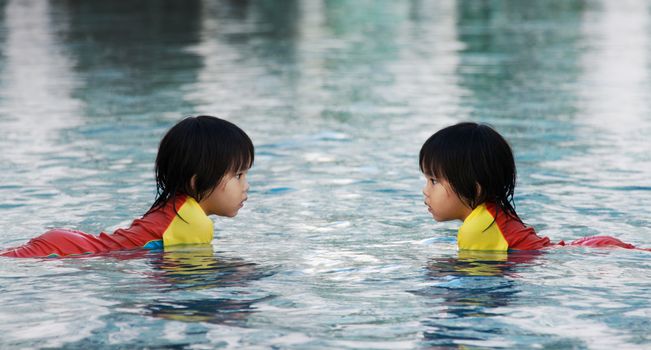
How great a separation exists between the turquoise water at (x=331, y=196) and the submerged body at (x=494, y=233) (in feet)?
0.36

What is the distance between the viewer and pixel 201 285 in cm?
560

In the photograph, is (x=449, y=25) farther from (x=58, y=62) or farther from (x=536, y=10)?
(x=58, y=62)

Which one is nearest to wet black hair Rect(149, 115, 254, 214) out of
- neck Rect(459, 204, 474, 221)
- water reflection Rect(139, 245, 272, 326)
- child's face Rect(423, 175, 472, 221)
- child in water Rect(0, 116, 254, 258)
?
child in water Rect(0, 116, 254, 258)

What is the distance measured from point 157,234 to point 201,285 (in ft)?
3.31

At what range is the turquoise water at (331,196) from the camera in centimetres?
490

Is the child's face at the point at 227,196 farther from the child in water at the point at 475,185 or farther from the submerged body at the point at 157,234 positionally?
the child in water at the point at 475,185

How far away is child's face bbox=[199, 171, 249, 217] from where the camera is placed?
21.5ft

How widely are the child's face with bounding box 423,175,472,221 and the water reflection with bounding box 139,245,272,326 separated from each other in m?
1.03

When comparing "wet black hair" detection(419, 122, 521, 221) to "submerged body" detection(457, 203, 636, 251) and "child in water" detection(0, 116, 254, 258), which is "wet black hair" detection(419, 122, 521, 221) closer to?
"submerged body" detection(457, 203, 636, 251)

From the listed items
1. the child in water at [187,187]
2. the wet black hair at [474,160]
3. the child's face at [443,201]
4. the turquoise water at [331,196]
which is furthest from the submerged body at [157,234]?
the wet black hair at [474,160]

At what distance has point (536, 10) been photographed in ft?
129

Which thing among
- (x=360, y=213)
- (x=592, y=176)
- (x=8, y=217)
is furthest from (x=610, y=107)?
(x=8, y=217)

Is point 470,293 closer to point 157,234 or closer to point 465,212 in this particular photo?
point 465,212

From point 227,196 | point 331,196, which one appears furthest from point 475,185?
point 331,196
